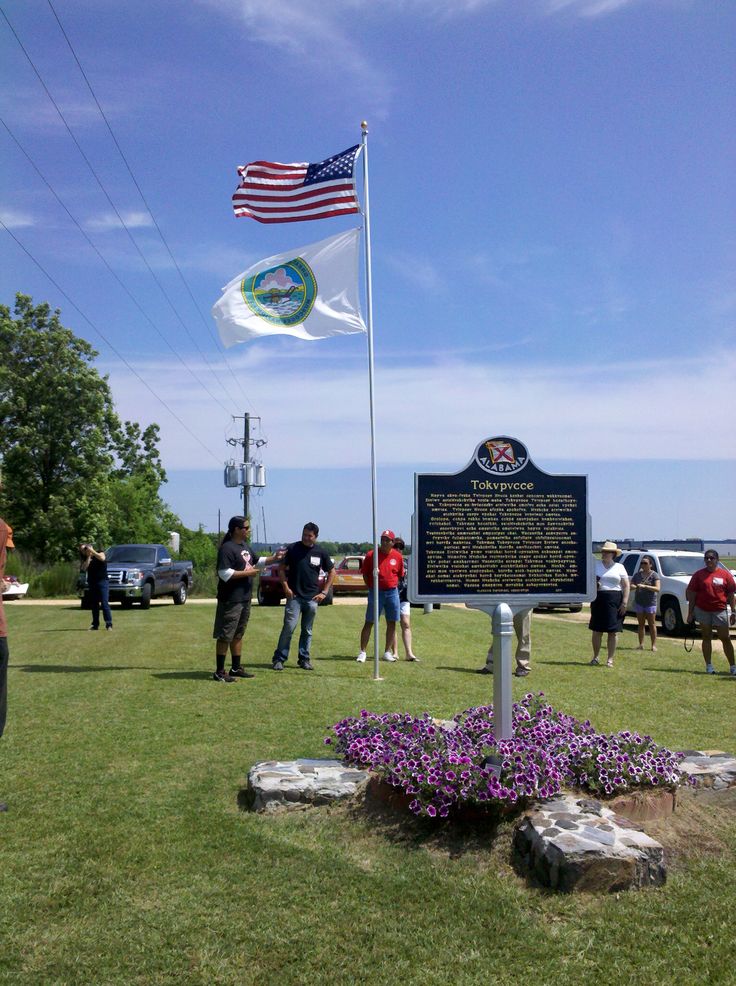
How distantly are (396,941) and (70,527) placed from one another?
139ft

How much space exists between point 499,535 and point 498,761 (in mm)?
1511

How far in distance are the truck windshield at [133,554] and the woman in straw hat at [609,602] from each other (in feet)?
52.4

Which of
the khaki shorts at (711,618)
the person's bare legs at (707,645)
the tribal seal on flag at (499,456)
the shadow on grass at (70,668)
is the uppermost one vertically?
the tribal seal on flag at (499,456)

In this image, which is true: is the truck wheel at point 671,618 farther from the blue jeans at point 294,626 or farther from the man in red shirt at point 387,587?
the blue jeans at point 294,626

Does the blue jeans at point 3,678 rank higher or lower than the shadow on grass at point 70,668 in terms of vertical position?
higher

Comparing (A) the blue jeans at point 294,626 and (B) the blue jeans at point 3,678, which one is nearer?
(B) the blue jeans at point 3,678

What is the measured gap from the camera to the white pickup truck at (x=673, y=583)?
61.1 ft

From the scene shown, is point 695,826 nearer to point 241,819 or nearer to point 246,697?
point 241,819

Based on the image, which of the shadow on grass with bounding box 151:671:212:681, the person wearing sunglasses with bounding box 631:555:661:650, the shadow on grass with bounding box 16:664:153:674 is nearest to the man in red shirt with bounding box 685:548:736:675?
the person wearing sunglasses with bounding box 631:555:661:650

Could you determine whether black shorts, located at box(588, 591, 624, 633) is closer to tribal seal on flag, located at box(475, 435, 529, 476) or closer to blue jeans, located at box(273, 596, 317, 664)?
blue jeans, located at box(273, 596, 317, 664)

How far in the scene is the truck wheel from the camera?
18688 millimetres

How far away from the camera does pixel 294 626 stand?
37.0ft

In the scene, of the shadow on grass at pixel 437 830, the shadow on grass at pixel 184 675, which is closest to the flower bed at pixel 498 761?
the shadow on grass at pixel 437 830

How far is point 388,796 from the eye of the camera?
5.12 meters
